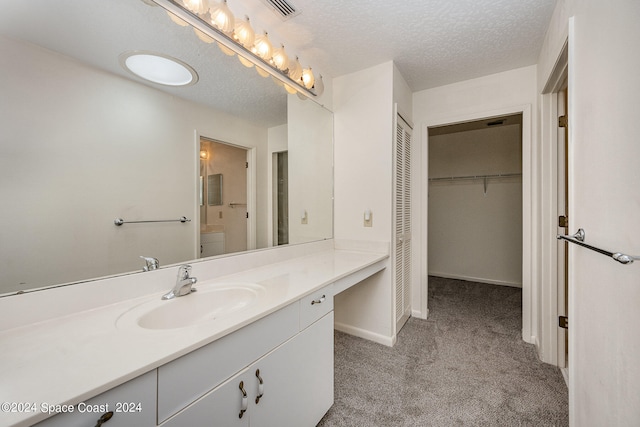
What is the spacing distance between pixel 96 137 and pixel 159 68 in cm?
44

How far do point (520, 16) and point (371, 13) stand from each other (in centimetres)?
94

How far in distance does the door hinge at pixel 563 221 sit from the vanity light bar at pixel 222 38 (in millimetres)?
2063

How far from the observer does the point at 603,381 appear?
833mm

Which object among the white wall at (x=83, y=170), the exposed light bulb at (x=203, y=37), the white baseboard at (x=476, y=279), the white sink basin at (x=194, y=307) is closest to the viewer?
the white wall at (x=83, y=170)

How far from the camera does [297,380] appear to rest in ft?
3.57

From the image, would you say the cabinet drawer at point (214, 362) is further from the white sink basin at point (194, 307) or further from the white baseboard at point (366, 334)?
the white baseboard at point (366, 334)

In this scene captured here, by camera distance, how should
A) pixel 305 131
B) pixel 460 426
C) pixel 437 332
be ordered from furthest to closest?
pixel 437 332 → pixel 305 131 → pixel 460 426

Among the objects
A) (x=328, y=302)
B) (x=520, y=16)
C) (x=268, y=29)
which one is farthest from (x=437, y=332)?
(x=268, y=29)

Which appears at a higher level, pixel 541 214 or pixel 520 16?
pixel 520 16

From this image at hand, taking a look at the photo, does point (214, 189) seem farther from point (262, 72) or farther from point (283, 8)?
point (283, 8)

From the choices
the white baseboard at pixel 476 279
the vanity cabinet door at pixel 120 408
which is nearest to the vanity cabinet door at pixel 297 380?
the vanity cabinet door at pixel 120 408

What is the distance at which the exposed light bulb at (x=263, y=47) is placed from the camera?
1536 mm

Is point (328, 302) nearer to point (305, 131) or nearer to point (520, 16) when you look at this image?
point (305, 131)

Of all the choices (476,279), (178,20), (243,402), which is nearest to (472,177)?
(476,279)
